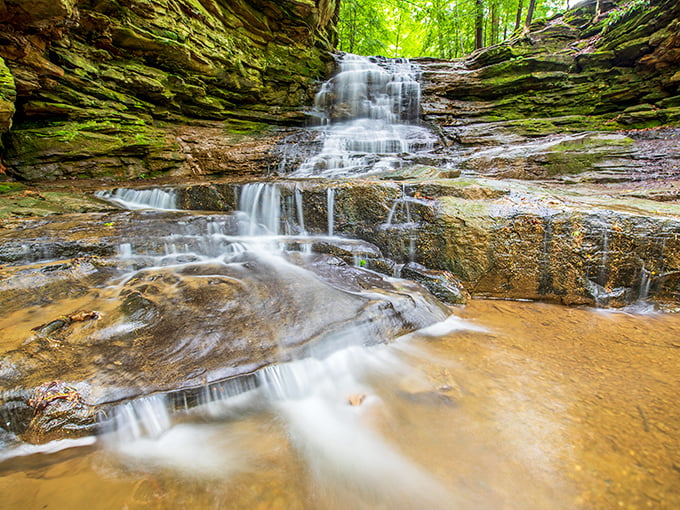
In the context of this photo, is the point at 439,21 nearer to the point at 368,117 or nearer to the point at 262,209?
the point at 368,117

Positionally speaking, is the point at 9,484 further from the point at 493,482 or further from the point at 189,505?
the point at 493,482

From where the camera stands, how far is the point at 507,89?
10680 millimetres

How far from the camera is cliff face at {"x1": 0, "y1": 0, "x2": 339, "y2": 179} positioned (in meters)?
5.84

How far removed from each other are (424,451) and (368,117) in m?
11.5

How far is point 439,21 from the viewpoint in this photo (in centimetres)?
1677

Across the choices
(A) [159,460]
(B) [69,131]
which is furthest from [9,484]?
(B) [69,131]

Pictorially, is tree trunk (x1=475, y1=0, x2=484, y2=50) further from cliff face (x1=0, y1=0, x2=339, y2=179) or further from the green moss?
the green moss

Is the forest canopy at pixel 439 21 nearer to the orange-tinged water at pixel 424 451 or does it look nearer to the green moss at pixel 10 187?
the green moss at pixel 10 187

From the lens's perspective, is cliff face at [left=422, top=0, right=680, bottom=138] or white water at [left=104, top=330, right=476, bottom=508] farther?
cliff face at [left=422, top=0, right=680, bottom=138]

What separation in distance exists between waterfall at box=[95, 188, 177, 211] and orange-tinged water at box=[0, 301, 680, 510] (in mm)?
4797

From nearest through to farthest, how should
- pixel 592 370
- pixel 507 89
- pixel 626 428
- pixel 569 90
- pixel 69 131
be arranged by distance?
1. pixel 626 428
2. pixel 592 370
3. pixel 69 131
4. pixel 569 90
5. pixel 507 89

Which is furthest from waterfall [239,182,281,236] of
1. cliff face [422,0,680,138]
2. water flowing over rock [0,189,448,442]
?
cliff face [422,0,680,138]

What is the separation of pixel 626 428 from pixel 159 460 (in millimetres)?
2683

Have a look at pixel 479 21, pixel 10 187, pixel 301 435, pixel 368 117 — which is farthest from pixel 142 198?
pixel 479 21
